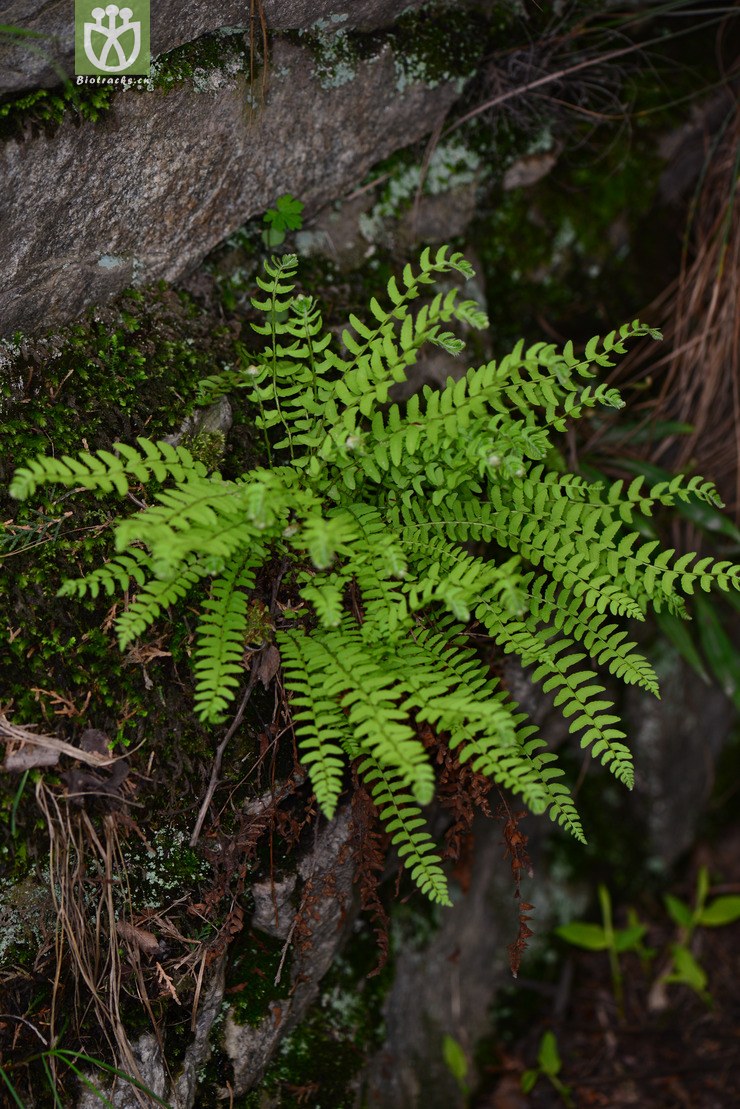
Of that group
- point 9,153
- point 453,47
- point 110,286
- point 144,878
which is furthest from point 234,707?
point 453,47

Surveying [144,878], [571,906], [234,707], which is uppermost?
[234,707]

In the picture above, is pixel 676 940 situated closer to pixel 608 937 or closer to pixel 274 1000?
pixel 608 937

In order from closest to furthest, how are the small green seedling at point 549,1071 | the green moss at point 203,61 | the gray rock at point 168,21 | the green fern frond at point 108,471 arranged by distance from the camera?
the green fern frond at point 108,471 → the gray rock at point 168,21 → the green moss at point 203,61 → the small green seedling at point 549,1071

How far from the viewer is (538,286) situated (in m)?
4.42

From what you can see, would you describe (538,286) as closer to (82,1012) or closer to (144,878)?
(144,878)

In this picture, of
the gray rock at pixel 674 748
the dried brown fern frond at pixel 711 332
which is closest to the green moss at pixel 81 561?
the dried brown fern frond at pixel 711 332

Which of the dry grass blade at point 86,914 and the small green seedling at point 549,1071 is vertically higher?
the dry grass blade at point 86,914

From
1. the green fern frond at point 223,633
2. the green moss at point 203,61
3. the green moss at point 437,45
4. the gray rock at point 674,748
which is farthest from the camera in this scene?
the gray rock at point 674,748

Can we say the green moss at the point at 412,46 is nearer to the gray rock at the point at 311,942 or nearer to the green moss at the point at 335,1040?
the gray rock at the point at 311,942

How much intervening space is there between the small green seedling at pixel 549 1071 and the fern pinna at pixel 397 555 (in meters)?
2.34

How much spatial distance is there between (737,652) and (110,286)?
12.9ft

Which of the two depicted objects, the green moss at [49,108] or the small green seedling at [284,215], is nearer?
the green moss at [49,108]

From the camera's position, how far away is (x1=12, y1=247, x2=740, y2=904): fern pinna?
2.65m

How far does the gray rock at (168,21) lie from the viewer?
2791 millimetres
